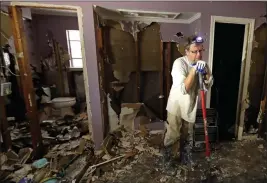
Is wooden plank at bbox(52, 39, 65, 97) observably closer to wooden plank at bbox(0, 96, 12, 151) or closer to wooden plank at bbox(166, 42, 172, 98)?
wooden plank at bbox(0, 96, 12, 151)

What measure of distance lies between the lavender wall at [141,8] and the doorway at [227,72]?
0.26 m

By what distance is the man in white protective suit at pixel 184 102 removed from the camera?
135cm

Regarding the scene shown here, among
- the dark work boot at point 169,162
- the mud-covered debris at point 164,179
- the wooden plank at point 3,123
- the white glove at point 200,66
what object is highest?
the white glove at point 200,66

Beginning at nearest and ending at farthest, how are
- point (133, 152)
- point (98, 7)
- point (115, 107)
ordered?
point (98, 7) < point (133, 152) < point (115, 107)

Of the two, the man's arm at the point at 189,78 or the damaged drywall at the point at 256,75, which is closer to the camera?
the man's arm at the point at 189,78

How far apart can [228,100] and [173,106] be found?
1114 mm

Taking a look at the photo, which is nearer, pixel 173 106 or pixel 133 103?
pixel 173 106

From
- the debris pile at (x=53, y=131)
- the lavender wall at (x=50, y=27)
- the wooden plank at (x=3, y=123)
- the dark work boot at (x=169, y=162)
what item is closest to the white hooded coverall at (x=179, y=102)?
the dark work boot at (x=169, y=162)

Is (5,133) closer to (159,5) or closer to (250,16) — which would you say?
(159,5)

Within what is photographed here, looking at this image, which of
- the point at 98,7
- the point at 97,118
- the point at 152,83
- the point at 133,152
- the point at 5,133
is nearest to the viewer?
the point at 5,133

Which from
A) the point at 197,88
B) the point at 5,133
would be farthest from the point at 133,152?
the point at 5,133

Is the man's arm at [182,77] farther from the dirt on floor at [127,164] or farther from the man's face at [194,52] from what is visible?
the dirt on floor at [127,164]

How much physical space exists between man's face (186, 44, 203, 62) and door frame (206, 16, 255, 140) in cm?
39

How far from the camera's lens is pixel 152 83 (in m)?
2.32
